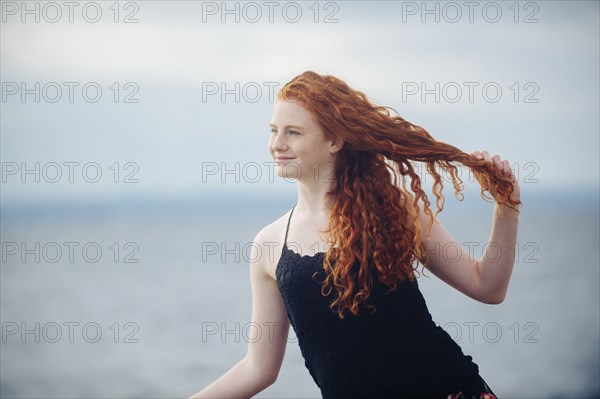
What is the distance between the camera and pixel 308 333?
7.55ft

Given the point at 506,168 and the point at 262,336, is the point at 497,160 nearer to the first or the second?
the point at 506,168

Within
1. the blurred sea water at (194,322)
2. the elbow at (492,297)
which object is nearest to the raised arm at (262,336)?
the elbow at (492,297)

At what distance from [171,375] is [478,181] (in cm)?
762

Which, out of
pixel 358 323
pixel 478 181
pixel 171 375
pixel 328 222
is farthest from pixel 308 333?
pixel 171 375

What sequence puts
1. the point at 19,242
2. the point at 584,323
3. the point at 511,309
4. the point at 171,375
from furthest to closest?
the point at 19,242, the point at 511,309, the point at 584,323, the point at 171,375

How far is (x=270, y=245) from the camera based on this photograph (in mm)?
2424

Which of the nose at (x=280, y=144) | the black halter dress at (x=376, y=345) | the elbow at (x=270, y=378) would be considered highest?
the nose at (x=280, y=144)

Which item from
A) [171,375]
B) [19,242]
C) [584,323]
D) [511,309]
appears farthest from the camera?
[19,242]

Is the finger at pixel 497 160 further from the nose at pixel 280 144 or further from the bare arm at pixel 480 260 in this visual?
the nose at pixel 280 144

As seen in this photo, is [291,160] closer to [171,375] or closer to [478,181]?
[478,181]

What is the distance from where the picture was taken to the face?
230cm

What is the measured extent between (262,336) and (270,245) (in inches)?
9.8

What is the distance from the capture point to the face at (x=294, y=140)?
7.56 ft

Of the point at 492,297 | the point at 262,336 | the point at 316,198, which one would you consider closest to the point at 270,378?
the point at 262,336
